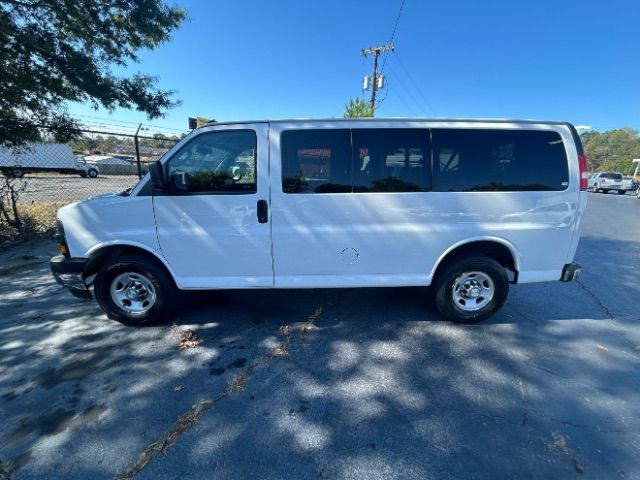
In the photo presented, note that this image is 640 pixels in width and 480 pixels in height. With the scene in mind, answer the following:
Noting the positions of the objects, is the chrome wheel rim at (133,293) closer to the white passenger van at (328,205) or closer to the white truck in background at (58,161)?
the white passenger van at (328,205)

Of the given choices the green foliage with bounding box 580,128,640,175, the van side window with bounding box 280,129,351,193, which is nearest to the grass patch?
the van side window with bounding box 280,129,351,193

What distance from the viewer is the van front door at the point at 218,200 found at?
10.0 ft

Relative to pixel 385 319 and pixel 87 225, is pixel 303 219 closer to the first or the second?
pixel 385 319

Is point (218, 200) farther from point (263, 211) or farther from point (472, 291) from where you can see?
point (472, 291)

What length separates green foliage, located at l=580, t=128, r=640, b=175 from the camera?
196 ft

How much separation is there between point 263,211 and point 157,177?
3.54 feet

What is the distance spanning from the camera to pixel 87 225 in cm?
313

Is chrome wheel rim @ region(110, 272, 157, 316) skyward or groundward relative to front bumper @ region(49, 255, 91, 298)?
groundward

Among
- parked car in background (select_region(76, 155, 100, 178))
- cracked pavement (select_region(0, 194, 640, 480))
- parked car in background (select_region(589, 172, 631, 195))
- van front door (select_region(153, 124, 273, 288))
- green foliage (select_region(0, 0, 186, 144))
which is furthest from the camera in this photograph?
parked car in background (select_region(76, 155, 100, 178))

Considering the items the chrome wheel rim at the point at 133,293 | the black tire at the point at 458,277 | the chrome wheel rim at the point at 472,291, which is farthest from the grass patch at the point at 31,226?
the chrome wheel rim at the point at 472,291

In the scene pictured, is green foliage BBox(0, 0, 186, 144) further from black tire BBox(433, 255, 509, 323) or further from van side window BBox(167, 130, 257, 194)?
black tire BBox(433, 255, 509, 323)

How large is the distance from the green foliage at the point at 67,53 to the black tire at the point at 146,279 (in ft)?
15.9

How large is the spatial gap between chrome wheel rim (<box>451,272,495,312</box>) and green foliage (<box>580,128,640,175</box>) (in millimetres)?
77807

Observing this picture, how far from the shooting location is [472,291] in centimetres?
346
